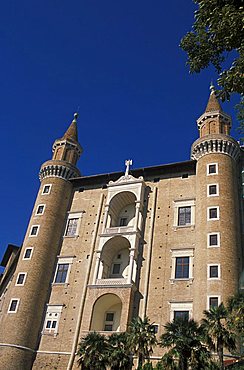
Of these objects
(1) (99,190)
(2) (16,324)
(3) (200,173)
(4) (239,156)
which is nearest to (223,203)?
(3) (200,173)

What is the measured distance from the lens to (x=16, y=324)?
34.6m

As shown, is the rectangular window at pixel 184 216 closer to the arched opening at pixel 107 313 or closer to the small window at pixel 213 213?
the small window at pixel 213 213

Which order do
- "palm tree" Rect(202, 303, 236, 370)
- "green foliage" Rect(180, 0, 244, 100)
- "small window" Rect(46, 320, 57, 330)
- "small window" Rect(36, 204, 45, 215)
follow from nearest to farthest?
"green foliage" Rect(180, 0, 244, 100) < "palm tree" Rect(202, 303, 236, 370) < "small window" Rect(46, 320, 57, 330) < "small window" Rect(36, 204, 45, 215)

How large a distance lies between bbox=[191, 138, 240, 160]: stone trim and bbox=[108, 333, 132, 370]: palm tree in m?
19.1

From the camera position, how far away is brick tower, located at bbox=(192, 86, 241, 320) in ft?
101

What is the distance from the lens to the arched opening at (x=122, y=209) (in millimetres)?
40062

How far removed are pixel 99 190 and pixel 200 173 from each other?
36.8ft

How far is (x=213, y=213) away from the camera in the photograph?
113 ft

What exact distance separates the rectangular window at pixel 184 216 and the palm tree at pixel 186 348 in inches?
523

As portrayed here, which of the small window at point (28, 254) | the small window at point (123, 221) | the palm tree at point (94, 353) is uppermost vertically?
the small window at point (123, 221)

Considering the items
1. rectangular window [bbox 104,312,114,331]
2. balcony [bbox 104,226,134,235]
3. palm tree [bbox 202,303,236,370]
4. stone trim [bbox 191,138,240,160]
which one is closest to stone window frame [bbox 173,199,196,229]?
balcony [bbox 104,226,134,235]

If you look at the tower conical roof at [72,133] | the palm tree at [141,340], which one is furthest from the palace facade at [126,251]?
the palm tree at [141,340]

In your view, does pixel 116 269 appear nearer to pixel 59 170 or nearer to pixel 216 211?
pixel 216 211

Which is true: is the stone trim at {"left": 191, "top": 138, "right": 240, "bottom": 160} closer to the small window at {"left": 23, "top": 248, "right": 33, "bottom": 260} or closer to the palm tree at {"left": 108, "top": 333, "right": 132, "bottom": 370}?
the small window at {"left": 23, "top": 248, "right": 33, "bottom": 260}
